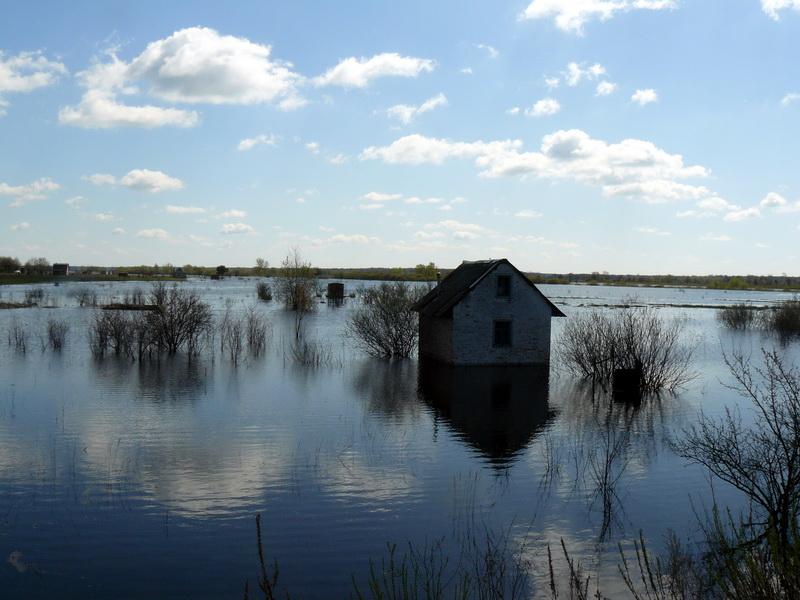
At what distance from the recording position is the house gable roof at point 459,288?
131ft

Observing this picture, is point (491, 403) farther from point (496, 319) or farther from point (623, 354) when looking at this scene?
point (623, 354)

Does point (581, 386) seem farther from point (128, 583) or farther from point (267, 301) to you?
point (267, 301)

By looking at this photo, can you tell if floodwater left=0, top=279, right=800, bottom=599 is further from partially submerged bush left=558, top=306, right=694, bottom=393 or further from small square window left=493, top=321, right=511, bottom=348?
small square window left=493, top=321, right=511, bottom=348

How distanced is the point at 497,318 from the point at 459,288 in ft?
11.0

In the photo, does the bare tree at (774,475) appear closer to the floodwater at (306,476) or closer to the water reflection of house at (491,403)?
the floodwater at (306,476)

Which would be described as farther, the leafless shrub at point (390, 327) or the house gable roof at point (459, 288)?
the leafless shrub at point (390, 327)

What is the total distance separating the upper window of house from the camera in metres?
40.2

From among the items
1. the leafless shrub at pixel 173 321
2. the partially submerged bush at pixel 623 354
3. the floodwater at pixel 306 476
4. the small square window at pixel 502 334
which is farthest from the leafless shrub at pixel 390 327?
the floodwater at pixel 306 476

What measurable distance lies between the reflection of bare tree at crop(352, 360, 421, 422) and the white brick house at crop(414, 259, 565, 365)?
359cm

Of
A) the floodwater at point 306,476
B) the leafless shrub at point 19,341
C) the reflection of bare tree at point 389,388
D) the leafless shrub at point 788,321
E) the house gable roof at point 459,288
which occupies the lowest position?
the floodwater at point 306,476

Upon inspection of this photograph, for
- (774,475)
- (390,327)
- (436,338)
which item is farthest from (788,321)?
(774,475)

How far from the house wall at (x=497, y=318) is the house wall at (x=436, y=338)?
0.86 metres

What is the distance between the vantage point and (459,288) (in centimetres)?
4209

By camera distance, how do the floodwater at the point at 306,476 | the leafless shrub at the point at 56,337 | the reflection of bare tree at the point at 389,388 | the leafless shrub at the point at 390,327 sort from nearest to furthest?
the floodwater at the point at 306,476 → the reflection of bare tree at the point at 389,388 → the leafless shrub at the point at 56,337 → the leafless shrub at the point at 390,327
